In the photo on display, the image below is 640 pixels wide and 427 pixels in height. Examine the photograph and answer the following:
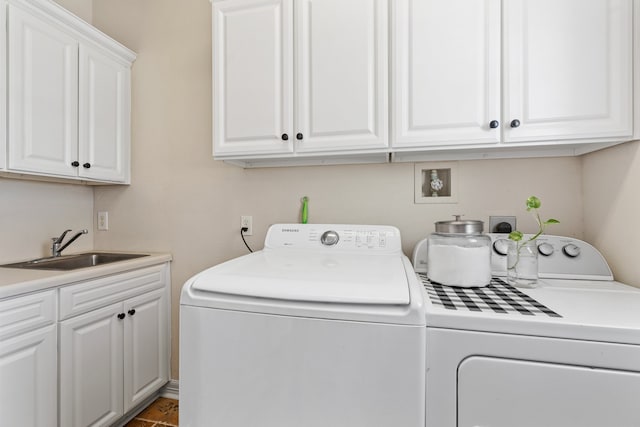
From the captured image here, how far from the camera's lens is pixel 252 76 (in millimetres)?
1482

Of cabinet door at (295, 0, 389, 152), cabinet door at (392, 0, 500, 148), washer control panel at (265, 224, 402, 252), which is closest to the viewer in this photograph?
cabinet door at (392, 0, 500, 148)

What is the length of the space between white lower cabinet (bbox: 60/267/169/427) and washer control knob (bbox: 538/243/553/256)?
6.76 feet

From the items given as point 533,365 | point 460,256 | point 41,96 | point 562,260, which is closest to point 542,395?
point 533,365

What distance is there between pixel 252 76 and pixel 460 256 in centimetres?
124

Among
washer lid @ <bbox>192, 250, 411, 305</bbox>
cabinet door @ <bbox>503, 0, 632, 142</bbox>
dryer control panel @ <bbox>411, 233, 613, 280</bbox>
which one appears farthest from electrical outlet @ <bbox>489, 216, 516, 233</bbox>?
washer lid @ <bbox>192, 250, 411, 305</bbox>

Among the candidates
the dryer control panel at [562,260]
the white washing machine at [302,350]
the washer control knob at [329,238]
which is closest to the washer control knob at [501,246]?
the dryer control panel at [562,260]

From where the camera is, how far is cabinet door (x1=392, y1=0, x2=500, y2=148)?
1.24 metres

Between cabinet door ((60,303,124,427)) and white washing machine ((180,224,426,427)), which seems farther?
cabinet door ((60,303,124,427))

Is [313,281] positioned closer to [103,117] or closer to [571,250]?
[571,250]

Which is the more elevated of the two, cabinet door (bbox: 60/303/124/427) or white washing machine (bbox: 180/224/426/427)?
white washing machine (bbox: 180/224/426/427)

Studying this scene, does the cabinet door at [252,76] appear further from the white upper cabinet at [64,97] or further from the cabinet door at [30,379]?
the cabinet door at [30,379]

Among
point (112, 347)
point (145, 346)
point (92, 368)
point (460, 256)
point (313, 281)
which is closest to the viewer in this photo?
point (313, 281)

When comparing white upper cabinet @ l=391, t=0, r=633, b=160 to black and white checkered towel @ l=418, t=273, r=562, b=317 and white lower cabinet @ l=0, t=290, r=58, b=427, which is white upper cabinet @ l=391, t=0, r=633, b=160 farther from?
white lower cabinet @ l=0, t=290, r=58, b=427

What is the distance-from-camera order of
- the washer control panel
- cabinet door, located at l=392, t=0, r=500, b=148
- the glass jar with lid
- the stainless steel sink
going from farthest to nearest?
1. the stainless steel sink
2. the washer control panel
3. cabinet door, located at l=392, t=0, r=500, b=148
4. the glass jar with lid
